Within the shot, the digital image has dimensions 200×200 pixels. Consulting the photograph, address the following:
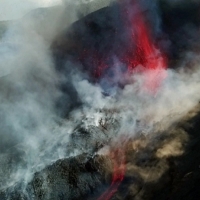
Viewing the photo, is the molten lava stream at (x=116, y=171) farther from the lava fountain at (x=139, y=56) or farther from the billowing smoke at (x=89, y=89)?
the billowing smoke at (x=89, y=89)

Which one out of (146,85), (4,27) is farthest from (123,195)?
(4,27)

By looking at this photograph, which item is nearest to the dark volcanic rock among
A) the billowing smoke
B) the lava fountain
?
the billowing smoke

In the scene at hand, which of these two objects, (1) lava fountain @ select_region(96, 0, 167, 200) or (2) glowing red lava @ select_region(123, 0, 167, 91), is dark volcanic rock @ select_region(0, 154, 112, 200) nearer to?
(1) lava fountain @ select_region(96, 0, 167, 200)

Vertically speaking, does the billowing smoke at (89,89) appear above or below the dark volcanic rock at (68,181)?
above

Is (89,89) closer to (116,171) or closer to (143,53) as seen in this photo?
(143,53)

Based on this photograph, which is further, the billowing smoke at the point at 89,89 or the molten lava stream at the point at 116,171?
the billowing smoke at the point at 89,89

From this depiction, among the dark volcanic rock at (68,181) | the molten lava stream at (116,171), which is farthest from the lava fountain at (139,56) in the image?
the dark volcanic rock at (68,181)
